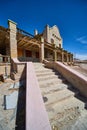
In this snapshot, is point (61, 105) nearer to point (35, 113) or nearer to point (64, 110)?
point (64, 110)

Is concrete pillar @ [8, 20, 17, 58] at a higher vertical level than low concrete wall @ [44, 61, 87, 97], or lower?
higher

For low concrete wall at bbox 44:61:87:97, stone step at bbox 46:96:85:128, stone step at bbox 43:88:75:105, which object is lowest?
stone step at bbox 46:96:85:128

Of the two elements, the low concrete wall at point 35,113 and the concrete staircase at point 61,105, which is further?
the concrete staircase at point 61,105

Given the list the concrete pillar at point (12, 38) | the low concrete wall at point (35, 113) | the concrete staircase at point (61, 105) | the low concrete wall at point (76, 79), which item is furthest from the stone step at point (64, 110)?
the concrete pillar at point (12, 38)

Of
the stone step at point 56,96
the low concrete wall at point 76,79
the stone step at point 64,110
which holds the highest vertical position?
the low concrete wall at point 76,79

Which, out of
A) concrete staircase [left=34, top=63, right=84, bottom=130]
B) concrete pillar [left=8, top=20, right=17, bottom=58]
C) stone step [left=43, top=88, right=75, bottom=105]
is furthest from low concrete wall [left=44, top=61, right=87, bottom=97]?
concrete pillar [left=8, top=20, right=17, bottom=58]

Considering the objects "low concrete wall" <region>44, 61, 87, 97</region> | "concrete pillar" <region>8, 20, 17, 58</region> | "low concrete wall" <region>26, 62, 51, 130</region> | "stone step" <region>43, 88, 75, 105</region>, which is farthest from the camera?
"concrete pillar" <region>8, 20, 17, 58</region>

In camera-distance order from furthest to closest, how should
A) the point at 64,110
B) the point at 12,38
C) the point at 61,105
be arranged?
the point at 12,38, the point at 61,105, the point at 64,110

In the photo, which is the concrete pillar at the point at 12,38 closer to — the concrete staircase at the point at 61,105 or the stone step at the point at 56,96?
the concrete staircase at the point at 61,105

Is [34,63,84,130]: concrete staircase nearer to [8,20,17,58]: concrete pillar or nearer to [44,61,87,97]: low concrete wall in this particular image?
[44,61,87,97]: low concrete wall

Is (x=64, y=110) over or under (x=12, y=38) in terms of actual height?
under

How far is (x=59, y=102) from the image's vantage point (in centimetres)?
297

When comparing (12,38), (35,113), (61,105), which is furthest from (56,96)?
(12,38)

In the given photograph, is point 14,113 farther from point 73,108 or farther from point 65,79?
point 65,79
